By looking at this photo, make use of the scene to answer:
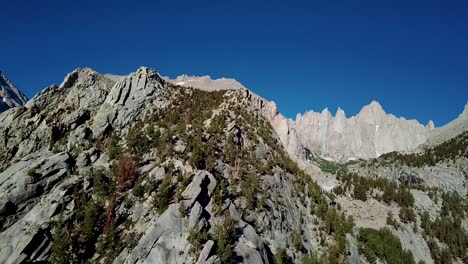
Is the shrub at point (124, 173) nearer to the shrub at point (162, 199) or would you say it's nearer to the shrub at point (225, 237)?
the shrub at point (162, 199)

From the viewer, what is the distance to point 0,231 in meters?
30.6

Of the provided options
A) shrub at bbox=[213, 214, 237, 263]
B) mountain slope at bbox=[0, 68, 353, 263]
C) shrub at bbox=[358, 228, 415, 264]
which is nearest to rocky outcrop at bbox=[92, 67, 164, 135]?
mountain slope at bbox=[0, 68, 353, 263]

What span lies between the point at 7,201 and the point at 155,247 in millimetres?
16020

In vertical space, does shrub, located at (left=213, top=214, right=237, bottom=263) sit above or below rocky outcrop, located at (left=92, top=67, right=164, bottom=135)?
below

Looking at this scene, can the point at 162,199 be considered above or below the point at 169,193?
below

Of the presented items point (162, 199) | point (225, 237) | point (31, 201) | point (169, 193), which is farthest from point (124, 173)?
point (225, 237)

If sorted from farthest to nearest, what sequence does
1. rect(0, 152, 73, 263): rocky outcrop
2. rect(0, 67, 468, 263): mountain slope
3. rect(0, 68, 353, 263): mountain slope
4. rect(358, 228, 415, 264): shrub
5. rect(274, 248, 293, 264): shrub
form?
1. rect(358, 228, 415, 264): shrub
2. rect(274, 248, 293, 264): shrub
3. rect(0, 67, 468, 263): mountain slope
4. rect(0, 68, 353, 263): mountain slope
5. rect(0, 152, 73, 263): rocky outcrop

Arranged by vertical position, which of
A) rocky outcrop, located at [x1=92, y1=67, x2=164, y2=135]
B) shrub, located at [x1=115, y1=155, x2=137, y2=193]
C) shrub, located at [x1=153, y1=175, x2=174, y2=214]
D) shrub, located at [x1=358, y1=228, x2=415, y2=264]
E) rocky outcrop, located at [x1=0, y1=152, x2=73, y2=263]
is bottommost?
rocky outcrop, located at [x1=0, y1=152, x2=73, y2=263]

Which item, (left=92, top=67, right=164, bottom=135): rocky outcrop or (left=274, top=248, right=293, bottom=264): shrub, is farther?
(left=92, top=67, right=164, bottom=135): rocky outcrop

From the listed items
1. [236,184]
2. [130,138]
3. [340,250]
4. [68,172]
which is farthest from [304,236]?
[68,172]

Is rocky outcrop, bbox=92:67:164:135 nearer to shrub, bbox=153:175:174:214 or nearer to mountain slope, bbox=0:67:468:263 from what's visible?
mountain slope, bbox=0:67:468:263

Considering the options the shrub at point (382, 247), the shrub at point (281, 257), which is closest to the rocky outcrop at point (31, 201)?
the shrub at point (281, 257)

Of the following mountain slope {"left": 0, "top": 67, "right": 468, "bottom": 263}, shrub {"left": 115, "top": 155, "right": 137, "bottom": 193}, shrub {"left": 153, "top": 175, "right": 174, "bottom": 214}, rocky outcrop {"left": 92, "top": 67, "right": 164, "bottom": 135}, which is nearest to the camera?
mountain slope {"left": 0, "top": 67, "right": 468, "bottom": 263}

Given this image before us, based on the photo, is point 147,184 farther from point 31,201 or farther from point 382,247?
point 382,247
